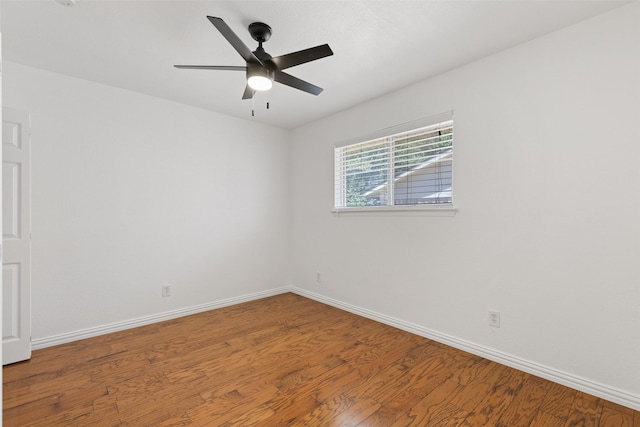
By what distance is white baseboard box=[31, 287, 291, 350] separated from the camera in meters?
2.81

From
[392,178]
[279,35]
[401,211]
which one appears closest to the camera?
[279,35]

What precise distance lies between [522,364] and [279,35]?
306 cm

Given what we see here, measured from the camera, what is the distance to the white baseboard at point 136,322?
2807 millimetres

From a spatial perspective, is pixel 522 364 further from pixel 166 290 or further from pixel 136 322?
pixel 136 322

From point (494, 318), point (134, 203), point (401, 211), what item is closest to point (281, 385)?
point (494, 318)

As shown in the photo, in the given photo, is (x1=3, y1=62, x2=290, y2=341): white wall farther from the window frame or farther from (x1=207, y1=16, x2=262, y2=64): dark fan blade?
(x1=207, y1=16, x2=262, y2=64): dark fan blade

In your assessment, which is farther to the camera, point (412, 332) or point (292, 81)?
point (412, 332)

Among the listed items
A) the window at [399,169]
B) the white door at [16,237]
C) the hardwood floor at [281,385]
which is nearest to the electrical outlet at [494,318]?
the hardwood floor at [281,385]

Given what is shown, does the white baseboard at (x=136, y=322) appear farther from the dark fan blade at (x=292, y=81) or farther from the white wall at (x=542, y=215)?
the dark fan blade at (x=292, y=81)

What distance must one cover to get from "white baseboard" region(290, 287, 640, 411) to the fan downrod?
9.25 ft

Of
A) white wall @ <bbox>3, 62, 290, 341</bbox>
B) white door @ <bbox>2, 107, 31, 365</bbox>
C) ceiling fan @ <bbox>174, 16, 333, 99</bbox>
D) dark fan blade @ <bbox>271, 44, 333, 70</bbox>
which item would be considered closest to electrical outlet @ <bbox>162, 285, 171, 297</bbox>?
white wall @ <bbox>3, 62, 290, 341</bbox>

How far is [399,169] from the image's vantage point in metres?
3.30

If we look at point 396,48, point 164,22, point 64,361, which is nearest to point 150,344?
point 64,361

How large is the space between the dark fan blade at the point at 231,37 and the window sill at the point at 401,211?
6.36ft
